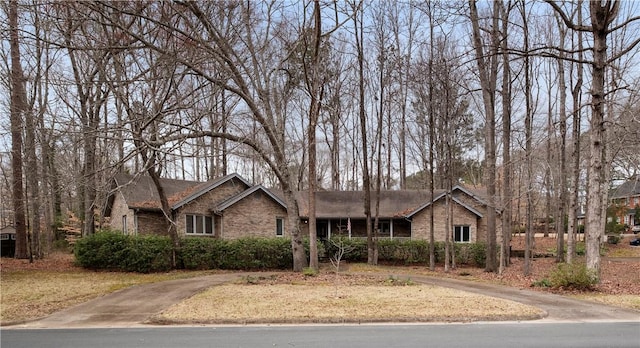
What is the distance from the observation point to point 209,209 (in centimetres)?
2562

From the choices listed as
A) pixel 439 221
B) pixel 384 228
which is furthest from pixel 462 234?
pixel 384 228

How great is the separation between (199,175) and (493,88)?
91.3ft

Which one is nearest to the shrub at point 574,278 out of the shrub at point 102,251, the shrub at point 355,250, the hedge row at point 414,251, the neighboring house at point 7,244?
the hedge row at point 414,251

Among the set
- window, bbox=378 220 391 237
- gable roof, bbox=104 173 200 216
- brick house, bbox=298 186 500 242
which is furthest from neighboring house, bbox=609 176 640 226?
gable roof, bbox=104 173 200 216

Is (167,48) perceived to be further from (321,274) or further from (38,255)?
(38,255)

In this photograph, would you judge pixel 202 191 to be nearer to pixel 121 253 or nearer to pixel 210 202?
pixel 210 202

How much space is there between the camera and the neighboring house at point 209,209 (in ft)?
79.3

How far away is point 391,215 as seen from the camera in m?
28.3

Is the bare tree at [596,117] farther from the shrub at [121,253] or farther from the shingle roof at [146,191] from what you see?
the shingle roof at [146,191]

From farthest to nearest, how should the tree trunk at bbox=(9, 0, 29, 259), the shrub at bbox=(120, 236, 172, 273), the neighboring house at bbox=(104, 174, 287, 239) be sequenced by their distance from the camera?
the neighboring house at bbox=(104, 174, 287, 239), the shrub at bbox=(120, 236, 172, 273), the tree trunk at bbox=(9, 0, 29, 259)

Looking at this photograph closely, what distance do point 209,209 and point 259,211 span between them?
112 inches

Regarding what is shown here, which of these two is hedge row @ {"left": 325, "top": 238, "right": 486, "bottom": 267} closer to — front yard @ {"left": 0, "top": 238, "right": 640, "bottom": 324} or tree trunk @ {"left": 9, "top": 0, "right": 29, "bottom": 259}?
front yard @ {"left": 0, "top": 238, "right": 640, "bottom": 324}

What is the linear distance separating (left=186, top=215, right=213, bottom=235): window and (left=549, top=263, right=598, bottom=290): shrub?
17927 mm

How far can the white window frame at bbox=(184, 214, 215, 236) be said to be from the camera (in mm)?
24797
